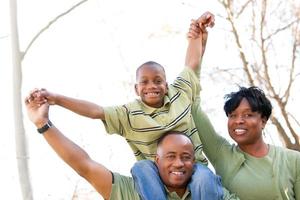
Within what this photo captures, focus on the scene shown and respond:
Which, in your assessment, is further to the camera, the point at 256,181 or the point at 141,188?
the point at 256,181

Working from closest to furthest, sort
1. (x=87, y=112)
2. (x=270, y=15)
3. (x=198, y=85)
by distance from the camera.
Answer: (x=87, y=112) → (x=198, y=85) → (x=270, y=15)

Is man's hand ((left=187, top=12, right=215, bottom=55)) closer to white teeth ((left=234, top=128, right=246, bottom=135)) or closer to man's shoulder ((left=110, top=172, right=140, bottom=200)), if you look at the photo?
white teeth ((left=234, top=128, right=246, bottom=135))

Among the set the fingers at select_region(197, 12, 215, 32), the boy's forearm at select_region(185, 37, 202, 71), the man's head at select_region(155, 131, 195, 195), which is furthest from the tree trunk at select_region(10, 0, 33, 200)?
the man's head at select_region(155, 131, 195, 195)

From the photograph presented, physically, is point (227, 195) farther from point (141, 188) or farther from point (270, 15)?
point (270, 15)

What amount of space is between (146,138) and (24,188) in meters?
2.82

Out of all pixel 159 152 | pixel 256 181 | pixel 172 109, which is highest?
pixel 172 109

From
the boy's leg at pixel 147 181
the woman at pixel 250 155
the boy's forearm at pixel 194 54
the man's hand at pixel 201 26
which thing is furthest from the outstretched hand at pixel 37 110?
the man's hand at pixel 201 26

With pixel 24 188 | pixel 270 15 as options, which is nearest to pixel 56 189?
pixel 24 188

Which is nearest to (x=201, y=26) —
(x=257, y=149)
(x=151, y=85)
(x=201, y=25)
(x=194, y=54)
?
(x=201, y=25)

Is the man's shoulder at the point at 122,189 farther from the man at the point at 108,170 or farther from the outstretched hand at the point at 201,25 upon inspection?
the outstretched hand at the point at 201,25

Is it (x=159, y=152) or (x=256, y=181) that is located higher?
(x=159, y=152)

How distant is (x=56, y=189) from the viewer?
728cm

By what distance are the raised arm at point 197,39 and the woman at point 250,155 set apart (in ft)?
1.17

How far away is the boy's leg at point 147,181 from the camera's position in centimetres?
234
